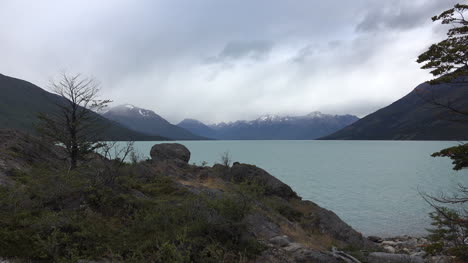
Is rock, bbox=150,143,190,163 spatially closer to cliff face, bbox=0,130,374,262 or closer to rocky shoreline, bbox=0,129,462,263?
rocky shoreline, bbox=0,129,462,263

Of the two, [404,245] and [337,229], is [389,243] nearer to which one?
[404,245]

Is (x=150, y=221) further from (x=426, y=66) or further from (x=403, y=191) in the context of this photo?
(x=403, y=191)

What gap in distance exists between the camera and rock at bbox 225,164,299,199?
2605 cm

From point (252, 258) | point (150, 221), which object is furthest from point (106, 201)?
point (252, 258)

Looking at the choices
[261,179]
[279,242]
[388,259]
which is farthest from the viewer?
[261,179]

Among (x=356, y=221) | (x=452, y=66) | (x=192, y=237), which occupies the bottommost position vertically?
(x=356, y=221)

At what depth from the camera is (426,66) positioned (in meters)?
12.1

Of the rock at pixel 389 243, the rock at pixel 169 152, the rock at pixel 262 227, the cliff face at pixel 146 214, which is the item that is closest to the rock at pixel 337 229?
the rock at pixel 389 243

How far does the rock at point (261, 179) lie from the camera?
85.5 feet

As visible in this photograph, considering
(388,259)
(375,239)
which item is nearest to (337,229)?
(375,239)

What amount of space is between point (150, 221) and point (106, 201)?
2.65 metres

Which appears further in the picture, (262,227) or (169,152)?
(169,152)

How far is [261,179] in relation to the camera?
2606 cm

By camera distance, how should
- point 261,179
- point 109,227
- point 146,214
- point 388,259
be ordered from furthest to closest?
point 261,179 < point 146,214 < point 388,259 < point 109,227
